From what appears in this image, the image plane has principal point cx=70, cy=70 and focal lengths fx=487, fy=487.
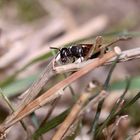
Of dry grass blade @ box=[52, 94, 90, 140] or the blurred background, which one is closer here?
dry grass blade @ box=[52, 94, 90, 140]

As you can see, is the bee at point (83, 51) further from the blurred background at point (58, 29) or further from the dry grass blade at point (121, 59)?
the blurred background at point (58, 29)

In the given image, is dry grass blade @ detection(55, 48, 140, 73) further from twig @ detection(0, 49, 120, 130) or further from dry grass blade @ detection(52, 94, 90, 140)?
dry grass blade @ detection(52, 94, 90, 140)

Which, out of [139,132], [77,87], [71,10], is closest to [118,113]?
[139,132]

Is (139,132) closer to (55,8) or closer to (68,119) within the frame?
(68,119)

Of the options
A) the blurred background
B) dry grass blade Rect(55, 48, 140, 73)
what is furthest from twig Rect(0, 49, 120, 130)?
the blurred background

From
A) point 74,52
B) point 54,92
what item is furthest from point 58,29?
point 54,92

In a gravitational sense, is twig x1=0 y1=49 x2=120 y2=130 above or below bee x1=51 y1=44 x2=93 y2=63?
below

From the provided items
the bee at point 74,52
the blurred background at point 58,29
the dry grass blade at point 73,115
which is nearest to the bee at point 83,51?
the bee at point 74,52

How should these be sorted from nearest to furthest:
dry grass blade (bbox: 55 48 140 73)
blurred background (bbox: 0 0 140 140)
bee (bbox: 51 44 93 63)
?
dry grass blade (bbox: 55 48 140 73) → bee (bbox: 51 44 93 63) → blurred background (bbox: 0 0 140 140)
